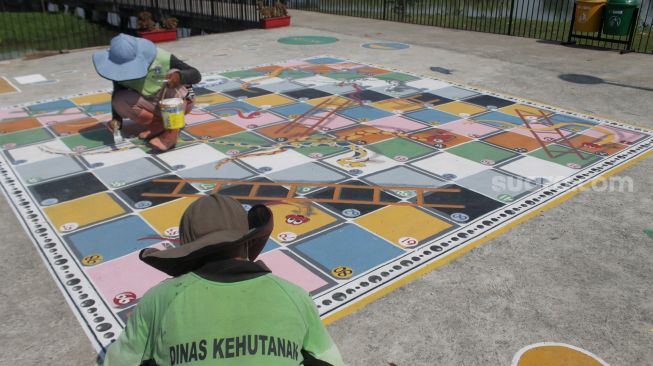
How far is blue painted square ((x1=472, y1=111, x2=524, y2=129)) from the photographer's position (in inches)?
290

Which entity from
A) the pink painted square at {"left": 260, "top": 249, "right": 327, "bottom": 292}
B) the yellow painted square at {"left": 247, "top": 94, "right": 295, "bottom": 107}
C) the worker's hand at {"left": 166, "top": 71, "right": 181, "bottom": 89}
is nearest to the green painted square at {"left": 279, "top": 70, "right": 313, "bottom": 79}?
the yellow painted square at {"left": 247, "top": 94, "right": 295, "bottom": 107}

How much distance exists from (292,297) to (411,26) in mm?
14729

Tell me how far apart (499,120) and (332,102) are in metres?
2.43

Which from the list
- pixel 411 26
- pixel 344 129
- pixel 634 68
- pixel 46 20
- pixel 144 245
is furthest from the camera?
pixel 46 20

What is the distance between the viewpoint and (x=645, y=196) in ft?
17.2

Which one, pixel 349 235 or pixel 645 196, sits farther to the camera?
pixel 645 196

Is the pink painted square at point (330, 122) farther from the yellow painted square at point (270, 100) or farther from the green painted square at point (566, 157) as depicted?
the green painted square at point (566, 157)

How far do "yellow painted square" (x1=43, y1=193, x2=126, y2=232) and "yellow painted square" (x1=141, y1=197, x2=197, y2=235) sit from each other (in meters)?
0.28

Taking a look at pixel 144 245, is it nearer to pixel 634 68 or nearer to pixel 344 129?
pixel 344 129

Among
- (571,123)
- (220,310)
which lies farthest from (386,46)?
(220,310)

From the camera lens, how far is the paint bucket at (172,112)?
5.98 m

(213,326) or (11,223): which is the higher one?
(213,326)

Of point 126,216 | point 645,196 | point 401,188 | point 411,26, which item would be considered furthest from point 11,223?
point 411,26

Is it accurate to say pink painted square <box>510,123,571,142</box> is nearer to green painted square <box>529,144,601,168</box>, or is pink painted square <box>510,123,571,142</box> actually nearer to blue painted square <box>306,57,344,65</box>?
green painted square <box>529,144,601,168</box>
